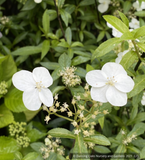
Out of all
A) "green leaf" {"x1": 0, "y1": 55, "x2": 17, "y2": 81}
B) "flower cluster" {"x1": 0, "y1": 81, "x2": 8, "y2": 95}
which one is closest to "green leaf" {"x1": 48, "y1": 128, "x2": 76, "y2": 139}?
"flower cluster" {"x1": 0, "y1": 81, "x2": 8, "y2": 95}

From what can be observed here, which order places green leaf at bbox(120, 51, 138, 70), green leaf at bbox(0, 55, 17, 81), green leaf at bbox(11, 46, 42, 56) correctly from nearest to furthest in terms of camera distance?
green leaf at bbox(120, 51, 138, 70)
green leaf at bbox(11, 46, 42, 56)
green leaf at bbox(0, 55, 17, 81)

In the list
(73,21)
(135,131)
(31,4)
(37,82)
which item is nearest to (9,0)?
(31,4)

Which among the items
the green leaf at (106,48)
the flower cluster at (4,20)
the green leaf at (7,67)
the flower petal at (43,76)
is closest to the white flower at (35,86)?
the flower petal at (43,76)

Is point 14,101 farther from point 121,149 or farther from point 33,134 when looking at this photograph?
point 121,149

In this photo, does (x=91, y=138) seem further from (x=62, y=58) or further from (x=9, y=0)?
(x=9, y=0)

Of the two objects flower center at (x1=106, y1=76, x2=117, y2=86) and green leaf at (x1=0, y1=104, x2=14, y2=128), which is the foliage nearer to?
green leaf at (x1=0, y1=104, x2=14, y2=128)

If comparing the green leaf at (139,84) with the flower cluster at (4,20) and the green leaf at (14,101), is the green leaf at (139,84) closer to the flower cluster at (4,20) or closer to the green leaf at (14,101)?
the green leaf at (14,101)

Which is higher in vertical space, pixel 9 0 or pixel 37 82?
pixel 9 0
